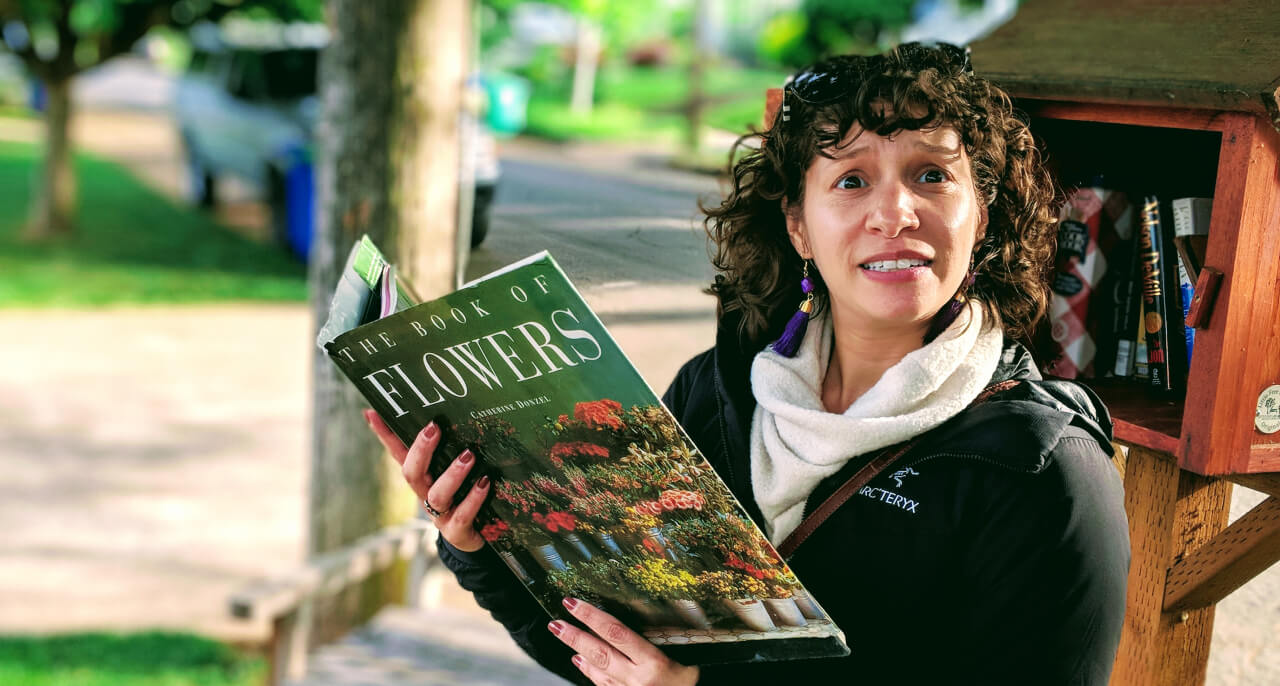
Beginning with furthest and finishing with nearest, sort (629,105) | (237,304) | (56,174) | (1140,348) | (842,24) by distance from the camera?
(629,105), (842,24), (56,174), (237,304), (1140,348)

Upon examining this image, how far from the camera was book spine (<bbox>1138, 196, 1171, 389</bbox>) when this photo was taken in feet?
5.40

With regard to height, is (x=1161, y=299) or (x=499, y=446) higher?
(x=1161, y=299)

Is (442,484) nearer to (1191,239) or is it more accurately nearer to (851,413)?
(851,413)

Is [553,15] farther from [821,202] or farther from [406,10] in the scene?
[821,202]

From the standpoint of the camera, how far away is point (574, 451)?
1312 mm

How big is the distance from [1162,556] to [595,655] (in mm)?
772

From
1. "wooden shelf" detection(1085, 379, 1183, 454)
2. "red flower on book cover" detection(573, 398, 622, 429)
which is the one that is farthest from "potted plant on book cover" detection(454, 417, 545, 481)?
"wooden shelf" detection(1085, 379, 1183, 454)

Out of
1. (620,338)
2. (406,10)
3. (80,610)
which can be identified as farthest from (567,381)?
(80,610)

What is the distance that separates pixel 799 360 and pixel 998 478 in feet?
1.05

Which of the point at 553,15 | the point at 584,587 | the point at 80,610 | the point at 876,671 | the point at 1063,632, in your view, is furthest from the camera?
the point at 553,15

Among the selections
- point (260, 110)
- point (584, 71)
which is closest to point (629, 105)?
point (584, 71)

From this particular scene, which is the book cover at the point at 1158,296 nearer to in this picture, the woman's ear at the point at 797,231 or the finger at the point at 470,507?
the woman's ear at the point at 797,231

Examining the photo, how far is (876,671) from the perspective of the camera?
1.34 metres

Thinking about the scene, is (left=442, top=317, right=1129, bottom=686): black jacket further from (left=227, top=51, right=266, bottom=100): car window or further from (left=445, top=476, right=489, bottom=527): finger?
(left=227, top=51, right=266, bottom=100): car window
